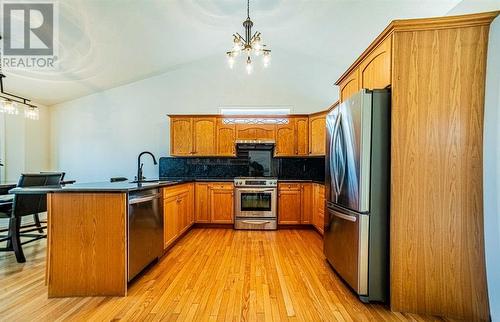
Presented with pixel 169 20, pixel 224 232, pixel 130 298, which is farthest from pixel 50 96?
pixel 130 298

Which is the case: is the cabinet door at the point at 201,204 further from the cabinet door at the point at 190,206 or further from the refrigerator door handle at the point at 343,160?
the refrigerator door handle at the point at 343,160

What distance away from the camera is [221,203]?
4.38m

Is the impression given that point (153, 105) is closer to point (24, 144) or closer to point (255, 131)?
point (255, 131)

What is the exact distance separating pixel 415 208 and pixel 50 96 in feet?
20.8

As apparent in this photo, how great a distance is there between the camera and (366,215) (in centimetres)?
195

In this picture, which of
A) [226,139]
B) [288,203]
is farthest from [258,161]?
[288,203]

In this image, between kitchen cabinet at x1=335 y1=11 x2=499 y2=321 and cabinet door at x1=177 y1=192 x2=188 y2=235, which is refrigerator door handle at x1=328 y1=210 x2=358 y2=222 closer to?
kitchen cabinet at x1=335 y1=11 x2=499 y2=321

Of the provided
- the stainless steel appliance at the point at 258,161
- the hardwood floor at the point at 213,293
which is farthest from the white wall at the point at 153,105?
the hardwood floor at the point at 213,293

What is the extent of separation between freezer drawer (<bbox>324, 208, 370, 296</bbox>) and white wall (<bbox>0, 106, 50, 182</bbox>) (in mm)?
5840

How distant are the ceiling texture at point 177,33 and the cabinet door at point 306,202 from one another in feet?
8.27

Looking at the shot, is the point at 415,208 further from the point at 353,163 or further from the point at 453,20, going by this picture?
Answer: the point at 453,20

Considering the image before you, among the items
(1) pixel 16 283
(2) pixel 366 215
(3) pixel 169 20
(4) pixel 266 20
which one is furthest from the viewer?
(4) pixel 266 20

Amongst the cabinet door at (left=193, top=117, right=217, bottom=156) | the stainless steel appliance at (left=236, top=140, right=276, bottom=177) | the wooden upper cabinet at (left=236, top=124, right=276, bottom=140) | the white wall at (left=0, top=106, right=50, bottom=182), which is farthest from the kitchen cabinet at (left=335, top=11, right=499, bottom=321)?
the white wall at (left=0, top=106, right=50, bottom=182)

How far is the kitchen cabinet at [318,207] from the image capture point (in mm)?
3838
